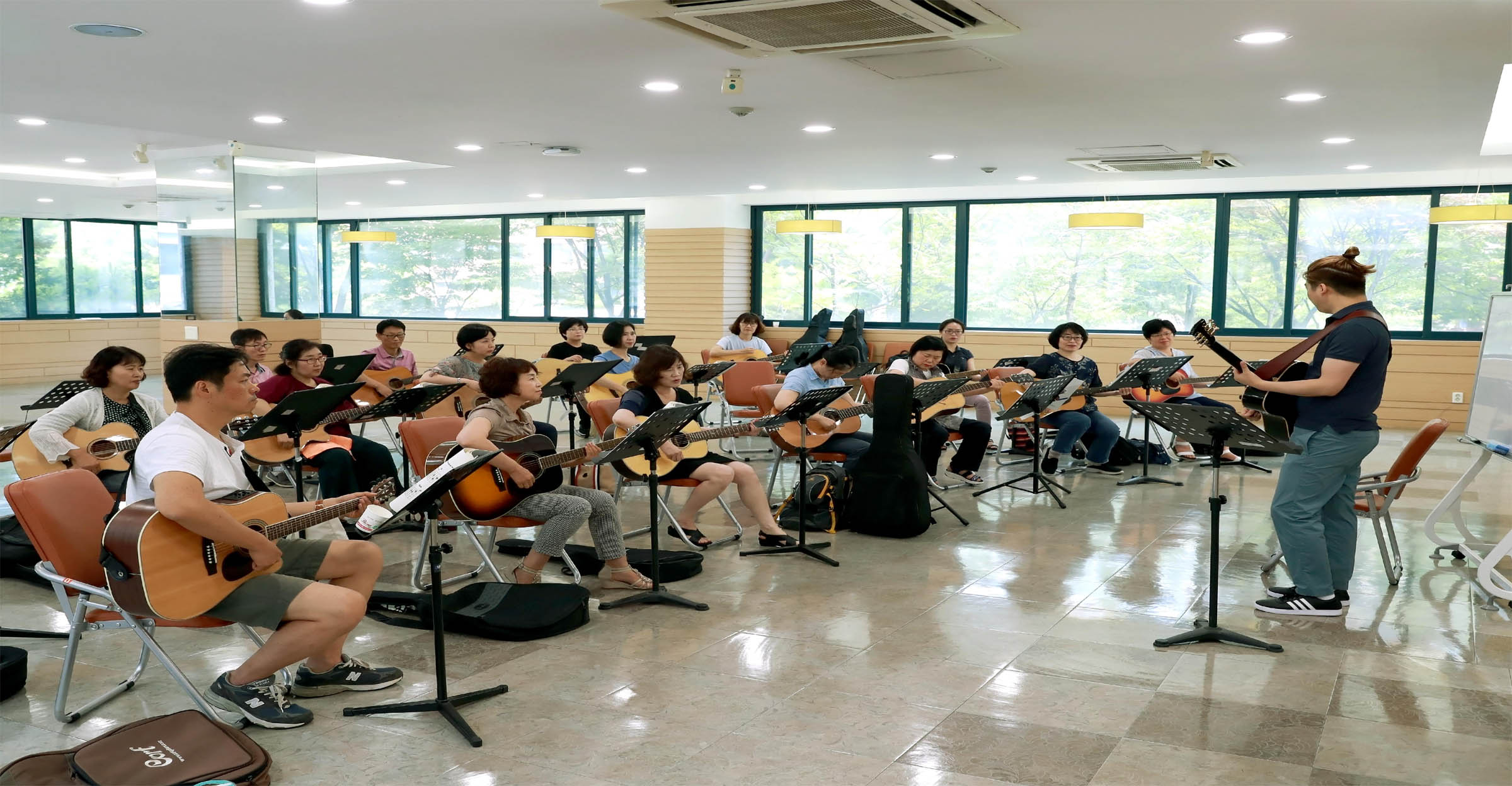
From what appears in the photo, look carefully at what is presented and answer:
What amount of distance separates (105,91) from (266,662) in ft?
16.0

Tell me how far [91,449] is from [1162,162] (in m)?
8.32

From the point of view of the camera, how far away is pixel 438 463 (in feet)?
14.6

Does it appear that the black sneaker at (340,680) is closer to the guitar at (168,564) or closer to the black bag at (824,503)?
the guitar at (168,564)

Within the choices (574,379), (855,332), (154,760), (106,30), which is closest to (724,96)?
(574,379)

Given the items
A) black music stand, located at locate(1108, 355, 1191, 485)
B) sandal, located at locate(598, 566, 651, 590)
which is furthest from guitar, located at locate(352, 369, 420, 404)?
black music stand, located at locate(1108, 355, 1191, 485)

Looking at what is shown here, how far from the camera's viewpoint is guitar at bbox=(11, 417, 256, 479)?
5094 mm

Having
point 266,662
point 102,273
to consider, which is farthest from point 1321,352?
point 102,273

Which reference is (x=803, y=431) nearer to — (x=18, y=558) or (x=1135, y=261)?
(x=18, y=558)

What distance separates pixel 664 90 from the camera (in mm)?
6523

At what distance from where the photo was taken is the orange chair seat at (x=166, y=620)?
3.17 m

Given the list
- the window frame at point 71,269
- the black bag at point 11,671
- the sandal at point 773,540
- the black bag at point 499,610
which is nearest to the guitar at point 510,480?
the black bag at point 499,610

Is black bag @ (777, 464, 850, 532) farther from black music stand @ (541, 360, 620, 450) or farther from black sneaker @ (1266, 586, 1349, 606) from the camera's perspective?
black sneaker @ (1266, 586, 1349, 606)

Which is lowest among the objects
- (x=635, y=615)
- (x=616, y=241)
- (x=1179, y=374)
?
(x=635, y=615)

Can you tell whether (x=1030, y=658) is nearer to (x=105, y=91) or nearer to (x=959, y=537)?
(x=959, y=537)
